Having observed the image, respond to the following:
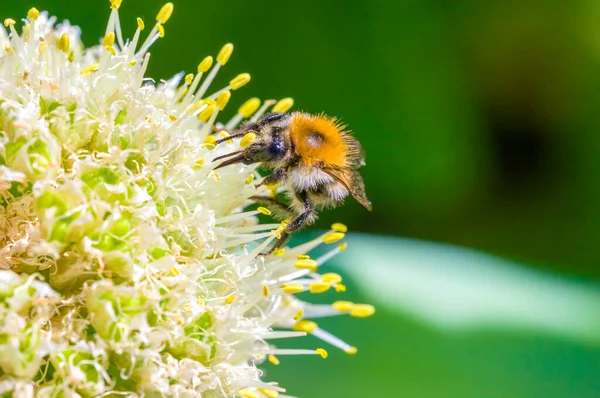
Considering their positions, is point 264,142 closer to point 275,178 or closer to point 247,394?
point 275,178

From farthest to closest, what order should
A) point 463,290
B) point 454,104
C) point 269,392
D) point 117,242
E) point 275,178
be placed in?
point 454,104, point 463,290, point 275,178, point 269,392, point 117,242

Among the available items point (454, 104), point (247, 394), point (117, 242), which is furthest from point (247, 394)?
point (454, 104)

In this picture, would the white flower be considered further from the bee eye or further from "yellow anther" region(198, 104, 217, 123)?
the bee eye

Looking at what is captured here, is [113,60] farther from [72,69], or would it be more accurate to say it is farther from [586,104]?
[586,104]

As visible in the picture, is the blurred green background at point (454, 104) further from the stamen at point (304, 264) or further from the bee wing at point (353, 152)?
the stamen at point (304, 264)

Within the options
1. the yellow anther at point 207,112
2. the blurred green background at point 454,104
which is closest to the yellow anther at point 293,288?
the yellow anther at point 207,112

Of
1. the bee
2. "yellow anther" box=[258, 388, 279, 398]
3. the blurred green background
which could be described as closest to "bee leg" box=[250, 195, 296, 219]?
the bee

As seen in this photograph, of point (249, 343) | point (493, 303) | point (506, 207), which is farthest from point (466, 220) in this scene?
point (249, 343)
